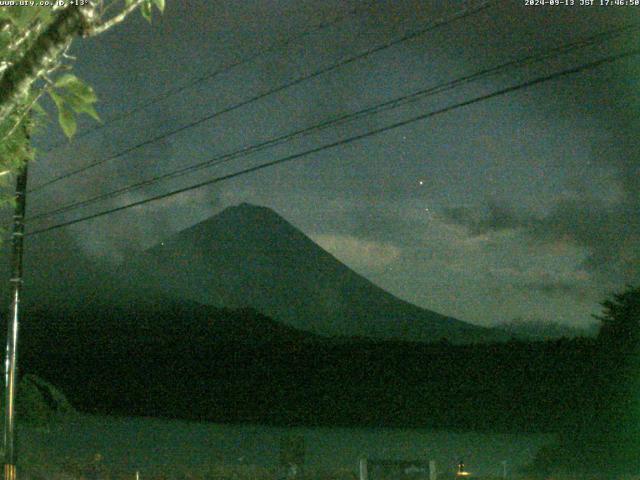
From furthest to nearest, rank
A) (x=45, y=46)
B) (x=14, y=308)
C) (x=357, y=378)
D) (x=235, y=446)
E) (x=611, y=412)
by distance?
(x=357, y=378) → (x=235, y=446) → (x=611, y=412) → (x=14, y=308) → (x=45, y=46)

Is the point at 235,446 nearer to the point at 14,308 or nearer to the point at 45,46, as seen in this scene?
the point at 14,308

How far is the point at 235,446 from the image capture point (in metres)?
29.7

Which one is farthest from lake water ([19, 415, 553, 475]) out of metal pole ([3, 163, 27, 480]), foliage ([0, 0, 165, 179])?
foliage ([0, 0, 165, 179])

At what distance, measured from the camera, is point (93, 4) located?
391cm

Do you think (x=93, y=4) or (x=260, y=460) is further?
(x=260, y=460)

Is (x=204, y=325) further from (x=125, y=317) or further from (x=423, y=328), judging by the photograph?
(x=423, y=328)

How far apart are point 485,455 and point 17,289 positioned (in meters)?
16.6

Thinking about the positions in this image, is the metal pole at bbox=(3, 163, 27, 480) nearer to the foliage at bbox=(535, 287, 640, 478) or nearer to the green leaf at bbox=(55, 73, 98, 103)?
the foliage at bbox=(535, 287, 640, 478)

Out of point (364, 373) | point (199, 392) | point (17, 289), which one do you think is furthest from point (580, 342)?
point (199, 392)

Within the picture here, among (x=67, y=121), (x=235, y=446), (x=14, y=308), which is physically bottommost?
(x=235, y=446)

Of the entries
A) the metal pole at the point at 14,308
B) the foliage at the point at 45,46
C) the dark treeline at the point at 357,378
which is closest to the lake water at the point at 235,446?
the dark treeline at the point at 357,378

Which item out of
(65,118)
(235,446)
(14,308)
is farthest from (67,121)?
(235,446)

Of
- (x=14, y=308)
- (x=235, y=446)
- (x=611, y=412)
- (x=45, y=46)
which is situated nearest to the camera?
(x=45, y=46)

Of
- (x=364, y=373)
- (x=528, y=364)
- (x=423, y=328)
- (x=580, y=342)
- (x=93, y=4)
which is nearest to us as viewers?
(x=93, y=4)
